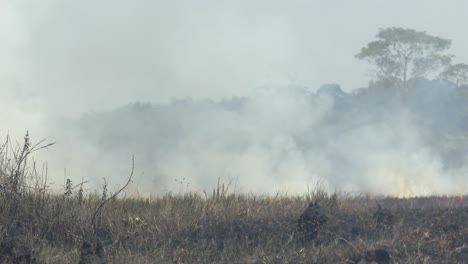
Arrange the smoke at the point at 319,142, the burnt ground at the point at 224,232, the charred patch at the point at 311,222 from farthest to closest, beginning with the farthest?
the smoke at the point at 319,142 → the charred patch at the point at 311,222 → the burnt ground at the point at 224,232

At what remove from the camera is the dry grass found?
8.28m

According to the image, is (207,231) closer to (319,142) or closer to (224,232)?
(224,232)

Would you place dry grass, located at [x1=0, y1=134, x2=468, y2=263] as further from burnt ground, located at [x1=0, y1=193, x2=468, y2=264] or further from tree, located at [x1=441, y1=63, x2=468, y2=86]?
tree, located at [x1=441, y1=63, x2=468, y2=86]

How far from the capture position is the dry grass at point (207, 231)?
8281mm

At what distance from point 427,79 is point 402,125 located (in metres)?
10.9

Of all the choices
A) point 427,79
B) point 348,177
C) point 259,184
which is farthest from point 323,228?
point 427,79

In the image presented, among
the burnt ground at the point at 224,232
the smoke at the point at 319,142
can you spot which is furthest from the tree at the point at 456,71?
the burnt ground at the point at 224,232

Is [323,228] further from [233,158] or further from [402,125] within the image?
[402,125]

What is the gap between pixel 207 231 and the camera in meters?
9.60

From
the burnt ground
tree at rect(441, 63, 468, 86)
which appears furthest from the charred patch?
tree at rect(441, 63, 468, 86)

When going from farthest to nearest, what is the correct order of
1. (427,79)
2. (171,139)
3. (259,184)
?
(427,79)
(171,139)
(259,184)

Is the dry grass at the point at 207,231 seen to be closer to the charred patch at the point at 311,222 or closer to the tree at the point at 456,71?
the charred patch at the point at 311,222

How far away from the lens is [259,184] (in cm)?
2731

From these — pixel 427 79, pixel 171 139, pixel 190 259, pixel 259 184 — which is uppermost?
pixel 427 79
